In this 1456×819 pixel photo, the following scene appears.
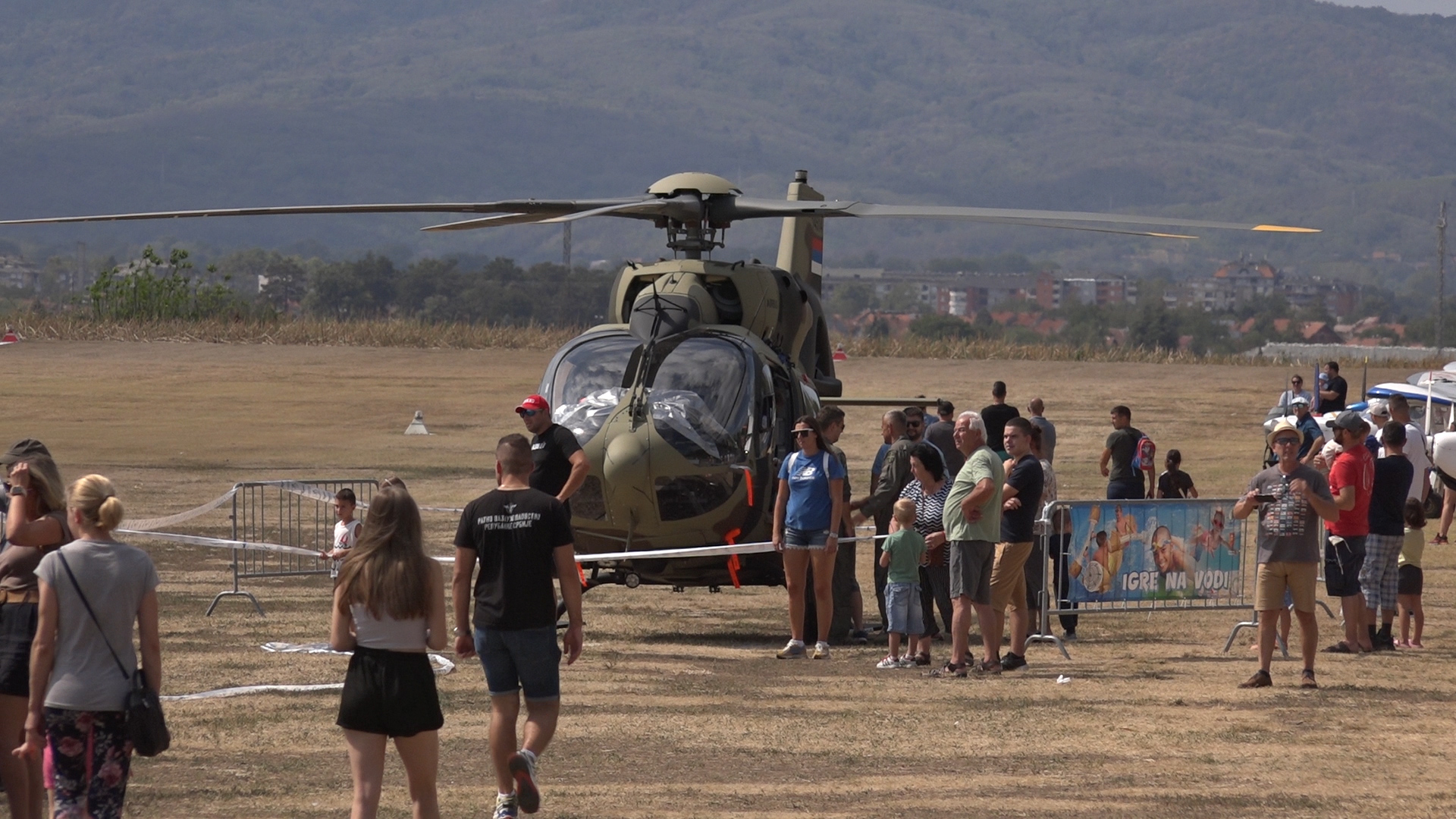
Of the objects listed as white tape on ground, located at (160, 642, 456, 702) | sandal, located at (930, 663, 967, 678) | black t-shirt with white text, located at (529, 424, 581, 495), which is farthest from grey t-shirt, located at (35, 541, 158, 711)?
sandal, located at (930, 663, 967, 678)

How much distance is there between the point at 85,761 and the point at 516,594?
178 centimetres

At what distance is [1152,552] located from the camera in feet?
41.9

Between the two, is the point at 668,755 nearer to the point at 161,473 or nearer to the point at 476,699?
the point at 476,699

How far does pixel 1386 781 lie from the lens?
8.20 meters

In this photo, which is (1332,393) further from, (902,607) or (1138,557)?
(902,607)

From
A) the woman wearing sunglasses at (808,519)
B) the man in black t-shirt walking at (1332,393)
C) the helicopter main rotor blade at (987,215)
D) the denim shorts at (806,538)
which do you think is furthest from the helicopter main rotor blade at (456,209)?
the man in black t-shirt walking at (1332,393)

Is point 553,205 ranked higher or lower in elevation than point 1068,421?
higher

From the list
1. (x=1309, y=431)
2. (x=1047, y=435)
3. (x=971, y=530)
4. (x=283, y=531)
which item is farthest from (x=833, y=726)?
(x=1309, y=431)

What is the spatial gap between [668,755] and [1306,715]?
11.8ft

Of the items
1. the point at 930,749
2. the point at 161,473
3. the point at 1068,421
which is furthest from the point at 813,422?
the point at 1068,421

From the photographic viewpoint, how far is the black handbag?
20.9ft

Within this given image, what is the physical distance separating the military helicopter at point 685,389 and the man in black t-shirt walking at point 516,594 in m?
4.62

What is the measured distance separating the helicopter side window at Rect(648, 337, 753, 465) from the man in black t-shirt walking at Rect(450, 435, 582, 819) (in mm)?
4924

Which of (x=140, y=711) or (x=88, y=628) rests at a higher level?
(x=88, y=628)
